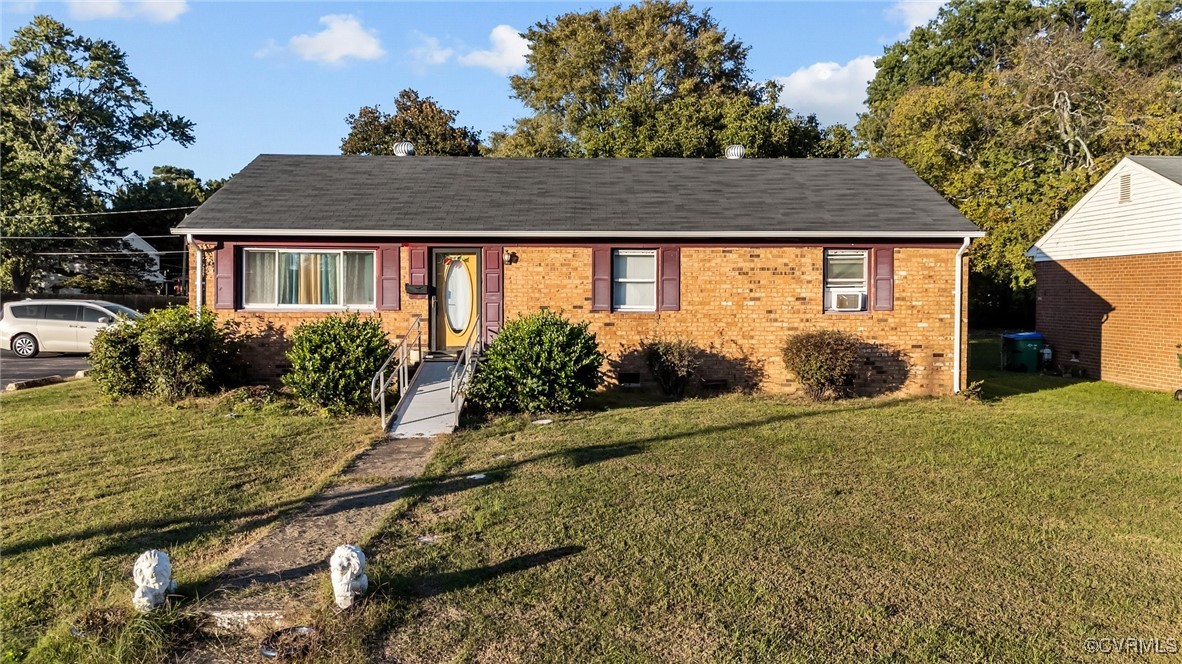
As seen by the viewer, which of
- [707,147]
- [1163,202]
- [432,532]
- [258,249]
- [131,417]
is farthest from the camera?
[707,147]

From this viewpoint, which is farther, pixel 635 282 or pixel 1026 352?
pixel 1026 352

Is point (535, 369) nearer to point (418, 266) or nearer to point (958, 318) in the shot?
point (418, 266)

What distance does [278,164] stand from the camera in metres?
16.4

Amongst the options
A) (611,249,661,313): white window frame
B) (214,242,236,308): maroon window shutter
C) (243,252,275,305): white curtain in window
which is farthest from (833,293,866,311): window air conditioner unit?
(214,242,236,308): maroon window shutter

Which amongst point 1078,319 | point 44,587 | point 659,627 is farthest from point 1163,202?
point 44,587

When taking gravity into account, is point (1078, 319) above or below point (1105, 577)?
above

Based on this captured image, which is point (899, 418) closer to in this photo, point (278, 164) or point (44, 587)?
point (44, 587)

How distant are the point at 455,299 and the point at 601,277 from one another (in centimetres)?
269

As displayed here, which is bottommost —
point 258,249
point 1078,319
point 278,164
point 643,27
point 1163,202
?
point 1078,319

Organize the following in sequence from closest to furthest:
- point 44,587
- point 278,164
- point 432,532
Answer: point 44,587, point 432,532, point 278,164

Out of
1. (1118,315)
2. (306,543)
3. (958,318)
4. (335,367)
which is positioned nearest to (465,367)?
(335,367)

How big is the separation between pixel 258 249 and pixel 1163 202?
17096 millimetres

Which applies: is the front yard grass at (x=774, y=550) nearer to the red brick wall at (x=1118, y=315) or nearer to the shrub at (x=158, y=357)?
the shrub at (x=158, y=357)

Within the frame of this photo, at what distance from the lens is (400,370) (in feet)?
39.9
